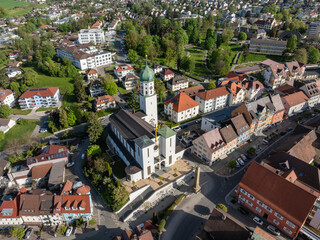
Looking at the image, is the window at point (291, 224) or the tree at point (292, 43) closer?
the window at point (291, 224)

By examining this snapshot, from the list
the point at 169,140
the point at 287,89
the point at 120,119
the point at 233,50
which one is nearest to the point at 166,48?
the point at 233,50

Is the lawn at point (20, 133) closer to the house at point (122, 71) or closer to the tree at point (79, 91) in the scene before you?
the tree at point (79, 91)

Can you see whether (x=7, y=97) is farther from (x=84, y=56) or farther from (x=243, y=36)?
(x=243, y=36)

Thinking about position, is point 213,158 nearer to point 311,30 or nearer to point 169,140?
point 169,140

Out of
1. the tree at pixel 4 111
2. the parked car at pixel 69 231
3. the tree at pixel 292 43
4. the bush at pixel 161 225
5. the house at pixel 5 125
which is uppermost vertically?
the tree at pixel 292 43

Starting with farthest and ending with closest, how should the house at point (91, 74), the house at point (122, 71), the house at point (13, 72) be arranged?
the house at point (13, 72) < the house at point (122, 71) < the house at point (91, 74)

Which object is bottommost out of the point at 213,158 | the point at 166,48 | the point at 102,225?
the point at 102,225

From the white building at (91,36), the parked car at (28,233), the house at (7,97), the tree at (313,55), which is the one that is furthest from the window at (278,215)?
the white building at (91,36)
